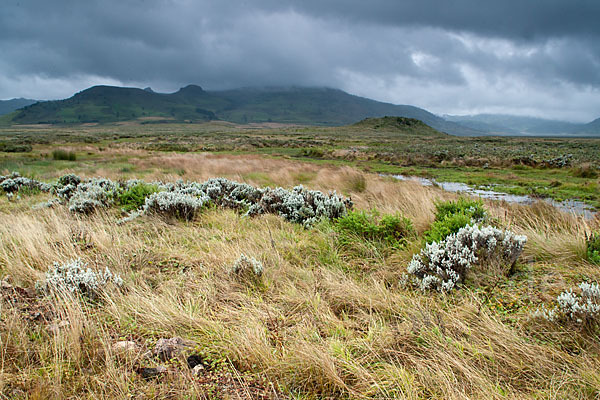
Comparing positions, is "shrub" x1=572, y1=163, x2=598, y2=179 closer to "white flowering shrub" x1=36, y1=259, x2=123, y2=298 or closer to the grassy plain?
the grassy plain

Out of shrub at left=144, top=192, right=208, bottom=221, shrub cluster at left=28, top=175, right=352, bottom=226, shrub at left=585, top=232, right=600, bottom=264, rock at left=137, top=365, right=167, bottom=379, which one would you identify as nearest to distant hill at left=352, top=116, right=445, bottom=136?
shrub cluster at left=28, top=175, right=352, bottom=226

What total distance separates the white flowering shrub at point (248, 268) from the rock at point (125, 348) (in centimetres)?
132

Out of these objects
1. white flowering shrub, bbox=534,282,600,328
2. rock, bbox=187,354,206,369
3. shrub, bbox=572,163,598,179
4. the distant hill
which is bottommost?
rock, bbox=187,354,206,369

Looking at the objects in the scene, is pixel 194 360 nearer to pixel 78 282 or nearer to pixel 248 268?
pixel 248 268

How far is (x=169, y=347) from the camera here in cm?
235

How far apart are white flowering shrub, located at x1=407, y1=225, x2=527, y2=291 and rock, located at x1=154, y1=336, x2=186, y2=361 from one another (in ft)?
7.86

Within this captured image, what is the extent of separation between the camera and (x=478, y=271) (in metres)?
3.30

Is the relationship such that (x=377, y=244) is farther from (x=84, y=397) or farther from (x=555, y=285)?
(x=84, y=397)

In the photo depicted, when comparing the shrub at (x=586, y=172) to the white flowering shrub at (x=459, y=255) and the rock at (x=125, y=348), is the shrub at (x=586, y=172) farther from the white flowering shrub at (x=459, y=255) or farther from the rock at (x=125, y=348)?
the rock at (x=125, y=348)

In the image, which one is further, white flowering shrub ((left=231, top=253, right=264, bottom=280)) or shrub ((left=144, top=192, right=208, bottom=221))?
shrub ((left=144, top=192, right=208, bottom=221))

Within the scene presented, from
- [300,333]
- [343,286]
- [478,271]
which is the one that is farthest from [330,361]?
[478,271]

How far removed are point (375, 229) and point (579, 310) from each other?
2.50 m

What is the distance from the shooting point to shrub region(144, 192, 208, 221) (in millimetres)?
5949

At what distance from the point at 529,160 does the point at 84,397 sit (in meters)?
26.6
